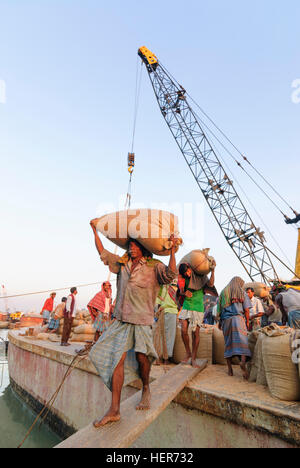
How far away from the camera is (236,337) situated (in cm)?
307

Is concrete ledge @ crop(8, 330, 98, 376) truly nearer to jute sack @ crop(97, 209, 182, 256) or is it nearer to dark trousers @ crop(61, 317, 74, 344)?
dark trousers @ crop(61, 317, 74, 344)

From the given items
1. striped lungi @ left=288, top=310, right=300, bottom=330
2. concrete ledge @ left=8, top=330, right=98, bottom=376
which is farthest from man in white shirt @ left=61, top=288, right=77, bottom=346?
striped lungi @ left=288, top=310, right=300, bottom=330

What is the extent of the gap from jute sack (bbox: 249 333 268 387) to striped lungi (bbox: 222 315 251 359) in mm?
174

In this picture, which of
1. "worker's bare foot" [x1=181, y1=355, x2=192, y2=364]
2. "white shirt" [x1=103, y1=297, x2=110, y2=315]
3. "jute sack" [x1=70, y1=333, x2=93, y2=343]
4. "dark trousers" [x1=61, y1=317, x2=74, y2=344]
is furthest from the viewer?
"jute sack" [x1=70, y1=333, x2=93, y2=343]

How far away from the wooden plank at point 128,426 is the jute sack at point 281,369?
74 centimetres

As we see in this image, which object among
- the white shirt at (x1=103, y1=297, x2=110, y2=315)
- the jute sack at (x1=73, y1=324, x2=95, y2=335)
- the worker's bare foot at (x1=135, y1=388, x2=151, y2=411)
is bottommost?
the jute sack at (x1=73, y1=324, x2=95, y2=335)

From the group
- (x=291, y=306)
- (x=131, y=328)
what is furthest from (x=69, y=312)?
(x=291, y=306)

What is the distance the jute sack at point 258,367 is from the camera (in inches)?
100.0

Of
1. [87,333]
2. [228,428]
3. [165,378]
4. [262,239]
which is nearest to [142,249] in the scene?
[165,378]

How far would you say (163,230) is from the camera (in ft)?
7.37

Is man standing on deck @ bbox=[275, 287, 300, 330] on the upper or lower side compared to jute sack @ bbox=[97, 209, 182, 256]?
lower

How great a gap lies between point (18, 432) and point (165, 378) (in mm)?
3415

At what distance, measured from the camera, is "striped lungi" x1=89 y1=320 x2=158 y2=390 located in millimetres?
1918

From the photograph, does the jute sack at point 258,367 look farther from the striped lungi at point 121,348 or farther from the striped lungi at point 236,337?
the striped lungi at point 121,348
